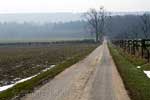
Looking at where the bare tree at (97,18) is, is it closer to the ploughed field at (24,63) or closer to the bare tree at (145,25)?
the bare tree at (145,25)

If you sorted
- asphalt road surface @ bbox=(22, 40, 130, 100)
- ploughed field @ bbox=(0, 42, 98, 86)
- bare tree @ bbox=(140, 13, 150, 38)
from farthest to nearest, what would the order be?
bare tree @ bbox=(140, 13, 150, 38)
ploughed field @ bbox=(0, 42, 98, 86)
asphalt road surface @ bbox=(22, 40, 130, 100)

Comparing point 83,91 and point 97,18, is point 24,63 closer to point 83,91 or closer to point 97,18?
point 83,91

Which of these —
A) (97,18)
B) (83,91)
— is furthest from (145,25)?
(83,91)

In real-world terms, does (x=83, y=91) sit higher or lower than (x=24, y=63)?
higher

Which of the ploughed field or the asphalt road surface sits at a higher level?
the asphalt road surface

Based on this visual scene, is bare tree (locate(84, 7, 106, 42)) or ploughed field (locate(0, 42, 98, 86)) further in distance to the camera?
bare tree (locate(84, 7, 106, 42))

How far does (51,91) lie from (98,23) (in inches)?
5233

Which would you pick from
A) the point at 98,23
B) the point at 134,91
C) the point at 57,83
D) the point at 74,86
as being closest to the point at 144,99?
the point at 134,91

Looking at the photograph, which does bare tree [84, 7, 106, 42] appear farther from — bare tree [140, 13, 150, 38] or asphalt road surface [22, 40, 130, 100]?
asphalt road surface [22, 40, 130, 100]

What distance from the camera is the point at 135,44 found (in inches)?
1599

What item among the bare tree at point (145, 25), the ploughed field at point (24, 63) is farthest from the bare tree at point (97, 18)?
the ploughed field at point (24, 63)

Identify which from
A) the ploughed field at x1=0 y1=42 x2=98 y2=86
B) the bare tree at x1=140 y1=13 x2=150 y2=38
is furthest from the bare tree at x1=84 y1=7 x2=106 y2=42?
the ploughed field at x1=0 y1=42 x2=98 y2=86

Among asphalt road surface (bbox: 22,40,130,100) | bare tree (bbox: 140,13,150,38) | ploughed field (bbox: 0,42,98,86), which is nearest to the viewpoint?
asphalt road surface (bbox: 22,40,130,100)

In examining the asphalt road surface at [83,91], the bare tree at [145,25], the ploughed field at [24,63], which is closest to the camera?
the asphalt road surface at [83,91]
